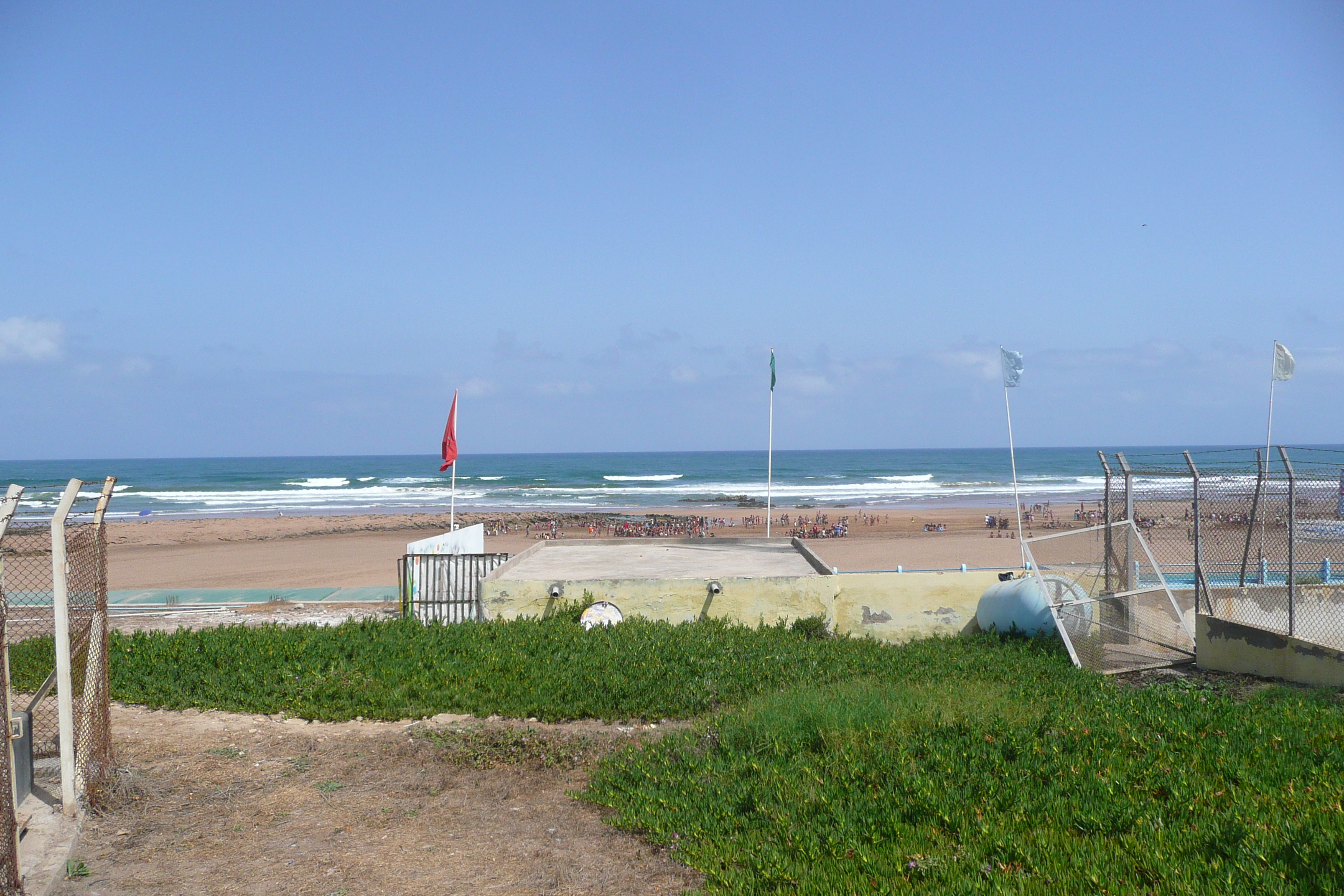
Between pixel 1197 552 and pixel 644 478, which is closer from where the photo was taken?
pixel 1197 552

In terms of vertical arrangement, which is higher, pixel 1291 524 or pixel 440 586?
pixel 1291 524

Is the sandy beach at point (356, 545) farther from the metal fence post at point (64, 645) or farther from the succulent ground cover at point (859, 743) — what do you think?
the metal fence post at point (64, 645)

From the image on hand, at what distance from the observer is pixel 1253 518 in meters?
10.7

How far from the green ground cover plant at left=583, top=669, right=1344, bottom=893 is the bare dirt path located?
1.49 feet

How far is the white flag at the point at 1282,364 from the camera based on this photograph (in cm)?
1350

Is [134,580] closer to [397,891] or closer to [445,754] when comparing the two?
[445,754]

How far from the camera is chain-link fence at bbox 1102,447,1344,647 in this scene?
1002 cm

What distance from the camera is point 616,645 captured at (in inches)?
452

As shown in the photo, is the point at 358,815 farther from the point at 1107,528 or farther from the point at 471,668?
the point at 1107,528

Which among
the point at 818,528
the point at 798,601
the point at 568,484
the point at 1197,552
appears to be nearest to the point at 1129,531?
the point at 1197,552

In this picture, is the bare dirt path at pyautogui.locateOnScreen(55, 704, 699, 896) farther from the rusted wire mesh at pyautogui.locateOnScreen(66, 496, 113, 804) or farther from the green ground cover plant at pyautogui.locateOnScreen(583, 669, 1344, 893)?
the green ground cover plant at pyautogui.locateOnScreen(583, 669, 1344, 893)

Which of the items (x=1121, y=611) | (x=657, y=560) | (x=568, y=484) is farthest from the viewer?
(x=568, y=484)

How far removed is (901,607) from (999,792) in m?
7.59

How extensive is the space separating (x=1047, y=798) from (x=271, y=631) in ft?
34.0
